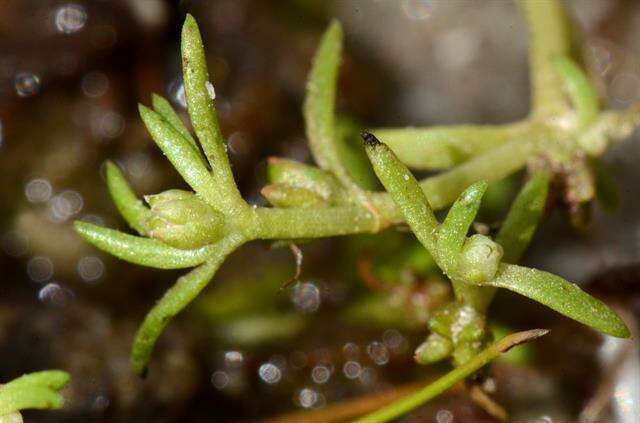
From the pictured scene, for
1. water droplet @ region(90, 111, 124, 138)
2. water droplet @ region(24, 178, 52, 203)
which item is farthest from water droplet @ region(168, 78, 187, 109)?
water droplet @ region(24, 178, 52, 203)

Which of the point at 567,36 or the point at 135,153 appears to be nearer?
the point at 567,36

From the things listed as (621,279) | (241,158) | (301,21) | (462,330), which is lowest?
(462,330)

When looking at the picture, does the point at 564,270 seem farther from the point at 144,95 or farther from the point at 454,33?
the point at 144,95

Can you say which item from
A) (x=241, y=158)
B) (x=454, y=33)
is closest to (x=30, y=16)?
(x=241, y=158)

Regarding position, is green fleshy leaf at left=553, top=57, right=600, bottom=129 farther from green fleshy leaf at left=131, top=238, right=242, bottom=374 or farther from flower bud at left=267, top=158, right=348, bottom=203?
green fleshy leaf at left=131, top=238, right=242, bottom=374

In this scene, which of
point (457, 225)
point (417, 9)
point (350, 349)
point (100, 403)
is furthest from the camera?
point (417, 9)

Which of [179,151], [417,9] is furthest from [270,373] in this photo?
[417,9]

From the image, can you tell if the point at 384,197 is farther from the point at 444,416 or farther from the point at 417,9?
the point at 417,9
